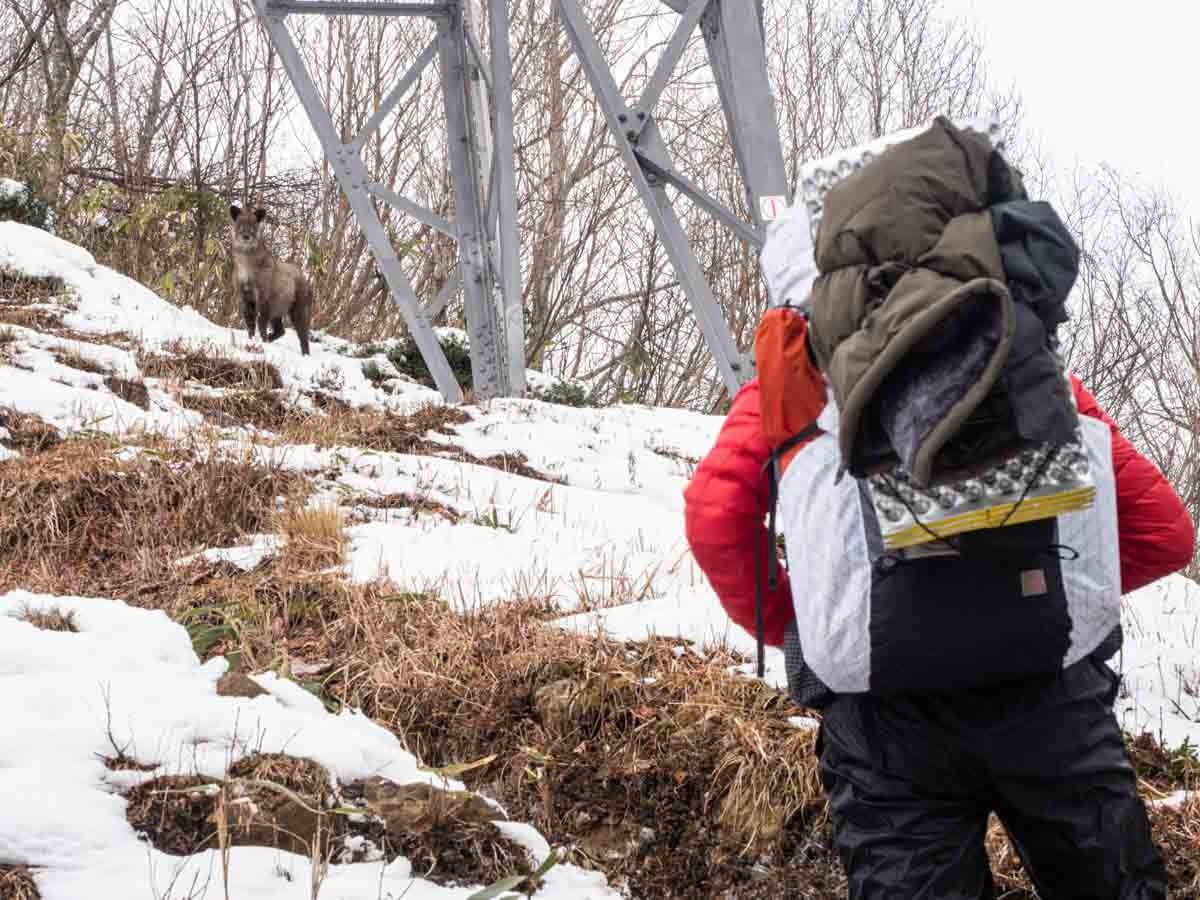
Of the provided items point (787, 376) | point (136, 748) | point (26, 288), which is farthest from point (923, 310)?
point (26, 288)

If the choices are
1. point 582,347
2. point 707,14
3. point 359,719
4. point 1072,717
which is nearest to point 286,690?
point 359,719

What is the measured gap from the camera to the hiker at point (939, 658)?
6.33 feet

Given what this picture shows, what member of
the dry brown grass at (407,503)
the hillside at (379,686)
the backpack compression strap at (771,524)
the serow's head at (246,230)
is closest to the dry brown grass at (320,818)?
the hillside at (379,686)

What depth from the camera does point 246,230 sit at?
40.6 feet

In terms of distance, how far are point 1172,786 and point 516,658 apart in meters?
1.93

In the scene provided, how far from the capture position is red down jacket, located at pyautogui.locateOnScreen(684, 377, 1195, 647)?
220 centimetres

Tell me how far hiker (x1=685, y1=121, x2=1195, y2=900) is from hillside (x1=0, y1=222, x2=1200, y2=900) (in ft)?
3.07

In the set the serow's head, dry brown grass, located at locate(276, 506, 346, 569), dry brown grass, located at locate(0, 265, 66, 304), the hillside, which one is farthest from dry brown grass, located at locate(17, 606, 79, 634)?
the serow's head

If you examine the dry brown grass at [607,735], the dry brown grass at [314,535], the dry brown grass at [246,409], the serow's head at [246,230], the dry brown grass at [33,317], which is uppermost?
the serow's head at [246,230]

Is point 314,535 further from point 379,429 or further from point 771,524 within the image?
point 771,524

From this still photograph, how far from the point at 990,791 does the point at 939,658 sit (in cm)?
34

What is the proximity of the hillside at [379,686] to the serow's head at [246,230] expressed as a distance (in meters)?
5.35

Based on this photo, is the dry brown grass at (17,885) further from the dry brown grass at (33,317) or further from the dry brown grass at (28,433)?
the dry brown grass at (33,317)

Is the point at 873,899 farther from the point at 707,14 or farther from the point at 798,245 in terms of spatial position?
the point at 707,14
